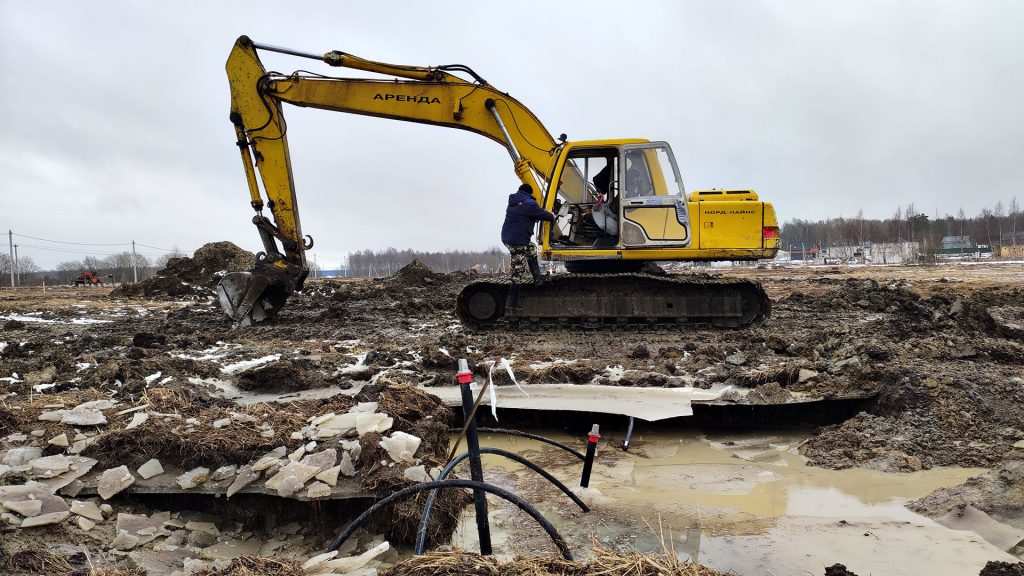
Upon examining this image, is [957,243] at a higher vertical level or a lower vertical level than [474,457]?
higher

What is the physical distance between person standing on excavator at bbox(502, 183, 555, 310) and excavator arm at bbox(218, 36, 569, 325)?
84cm

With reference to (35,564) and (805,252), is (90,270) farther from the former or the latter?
(805,252)

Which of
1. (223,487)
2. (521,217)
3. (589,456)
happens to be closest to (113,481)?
(223,487)

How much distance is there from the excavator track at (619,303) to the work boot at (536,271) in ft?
0.38

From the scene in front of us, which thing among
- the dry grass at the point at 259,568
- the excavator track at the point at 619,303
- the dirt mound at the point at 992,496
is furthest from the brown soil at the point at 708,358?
the dry grass at the point at 259,568

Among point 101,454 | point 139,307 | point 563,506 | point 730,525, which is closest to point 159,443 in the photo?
point 101,454

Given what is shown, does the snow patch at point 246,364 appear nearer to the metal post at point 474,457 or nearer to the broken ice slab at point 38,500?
the broken ice slab at point 38,500

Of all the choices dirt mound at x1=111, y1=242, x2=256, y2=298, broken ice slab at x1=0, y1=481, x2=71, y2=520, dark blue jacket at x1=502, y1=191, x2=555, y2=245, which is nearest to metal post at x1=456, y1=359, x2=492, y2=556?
broken ice slab at x1=0, y1=481, x2=71, y2=520

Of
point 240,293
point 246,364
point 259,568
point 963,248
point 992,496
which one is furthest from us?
point 963,248

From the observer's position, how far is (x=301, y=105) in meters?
9.76

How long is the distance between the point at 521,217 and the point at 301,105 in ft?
13.3

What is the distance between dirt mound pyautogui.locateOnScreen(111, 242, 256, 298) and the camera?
1823cm

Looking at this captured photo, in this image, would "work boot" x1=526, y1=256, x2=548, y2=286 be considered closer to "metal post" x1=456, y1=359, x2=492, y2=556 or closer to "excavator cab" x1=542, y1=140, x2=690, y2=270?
"excavator cab" x1=542, y1=140, x2=690, y2=270

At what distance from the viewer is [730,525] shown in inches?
137
